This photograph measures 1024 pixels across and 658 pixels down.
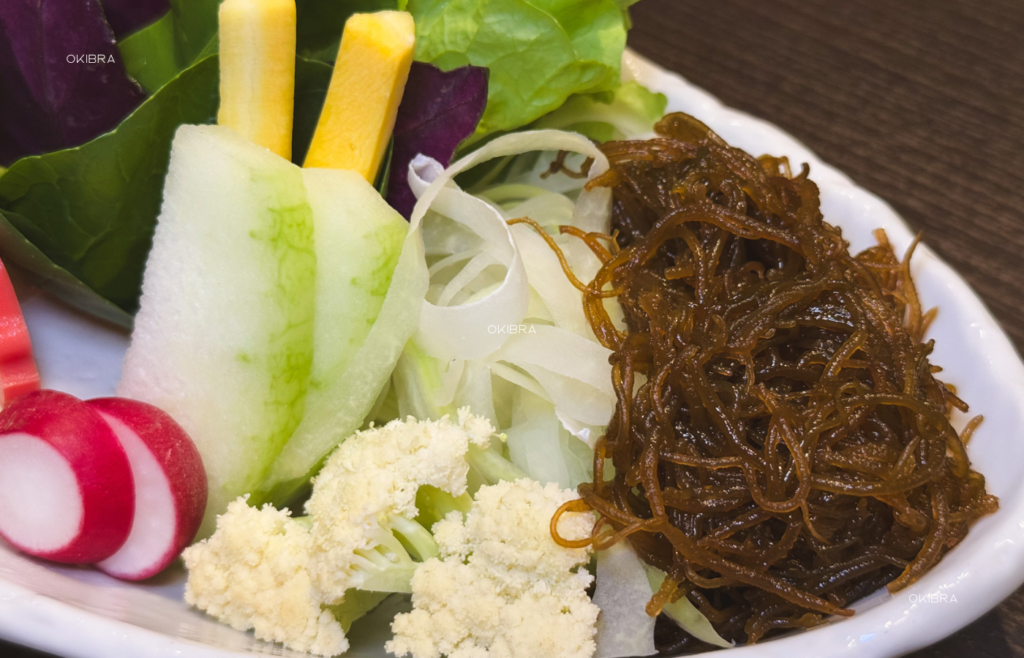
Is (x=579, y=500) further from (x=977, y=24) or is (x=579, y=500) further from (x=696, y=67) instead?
(x=977, y=24)

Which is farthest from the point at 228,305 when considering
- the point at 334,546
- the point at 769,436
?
the point at 769,436

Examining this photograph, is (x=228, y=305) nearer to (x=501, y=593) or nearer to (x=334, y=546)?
(x=334, y=546)

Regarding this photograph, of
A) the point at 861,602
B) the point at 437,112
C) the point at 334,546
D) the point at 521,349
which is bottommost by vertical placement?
the point at 861,602

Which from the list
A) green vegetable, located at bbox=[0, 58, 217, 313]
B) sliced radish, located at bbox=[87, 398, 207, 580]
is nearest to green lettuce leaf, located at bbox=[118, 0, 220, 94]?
green vegetable, located at bbox=[0, 58, 217, 313]

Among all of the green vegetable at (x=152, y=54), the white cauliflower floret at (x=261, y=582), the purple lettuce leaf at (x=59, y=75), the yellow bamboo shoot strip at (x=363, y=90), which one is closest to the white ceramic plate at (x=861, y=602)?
the white cauliflower floret at (x=261, y=582)

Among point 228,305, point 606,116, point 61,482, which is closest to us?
point 61,482
